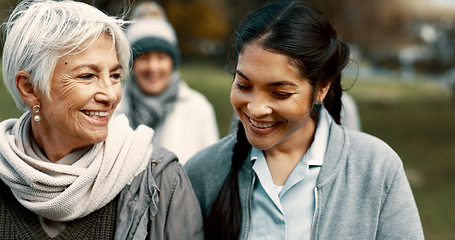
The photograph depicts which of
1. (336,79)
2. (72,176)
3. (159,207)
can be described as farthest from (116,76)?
(336,79)

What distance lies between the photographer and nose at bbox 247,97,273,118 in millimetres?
2098

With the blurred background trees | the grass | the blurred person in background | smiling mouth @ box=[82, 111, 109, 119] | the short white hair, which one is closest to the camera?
the short white hair

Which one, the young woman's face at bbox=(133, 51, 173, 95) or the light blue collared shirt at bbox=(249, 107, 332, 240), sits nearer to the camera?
the light blue collared shirt at bbox=(249, 107, 332, 240)

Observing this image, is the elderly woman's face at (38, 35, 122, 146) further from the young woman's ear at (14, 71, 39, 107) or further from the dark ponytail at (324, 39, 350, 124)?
the dark ponytail at (324, 39, 350, 124)

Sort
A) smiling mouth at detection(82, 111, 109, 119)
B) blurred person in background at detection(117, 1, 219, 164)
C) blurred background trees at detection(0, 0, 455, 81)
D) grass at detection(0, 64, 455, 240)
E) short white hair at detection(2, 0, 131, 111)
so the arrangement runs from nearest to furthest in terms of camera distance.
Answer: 1. short white hair at detection(2, 0, 131, 111)
2. smiling mouth at detection(82, 111, 109, 119)
3. blurred person in background at detection(117, 1, 219, 164)
4. grass at detection(0, 64, 455, 240)
5. blurred background trees at detection(0, 0, 455, 81)

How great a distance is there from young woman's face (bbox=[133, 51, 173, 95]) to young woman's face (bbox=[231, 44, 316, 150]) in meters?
1.97

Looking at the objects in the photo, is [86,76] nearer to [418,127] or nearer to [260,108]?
[260,108]

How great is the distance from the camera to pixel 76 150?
232 cm

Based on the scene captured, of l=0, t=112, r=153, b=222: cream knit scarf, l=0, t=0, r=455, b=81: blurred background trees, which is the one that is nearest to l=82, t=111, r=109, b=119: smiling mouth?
l=0, t=112, r=153, b=222: cream knit scarf

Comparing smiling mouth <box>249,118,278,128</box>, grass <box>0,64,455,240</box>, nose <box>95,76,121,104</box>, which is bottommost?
grass <box>0,64,455,240</box>

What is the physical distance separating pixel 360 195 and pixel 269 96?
2.02 feet

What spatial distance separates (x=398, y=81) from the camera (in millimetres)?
11945

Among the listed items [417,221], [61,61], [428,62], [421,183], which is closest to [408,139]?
[428,62]

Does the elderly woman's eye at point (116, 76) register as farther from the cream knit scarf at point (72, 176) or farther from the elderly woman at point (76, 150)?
the cream knit scarf at point (72, 176)
